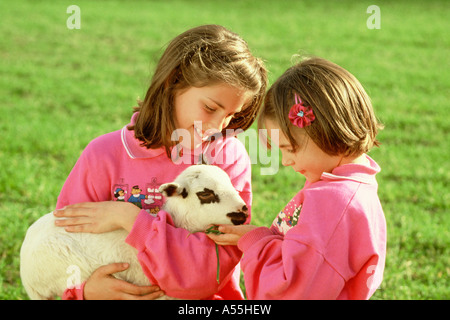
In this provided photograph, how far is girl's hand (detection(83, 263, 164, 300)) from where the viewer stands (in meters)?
2.76

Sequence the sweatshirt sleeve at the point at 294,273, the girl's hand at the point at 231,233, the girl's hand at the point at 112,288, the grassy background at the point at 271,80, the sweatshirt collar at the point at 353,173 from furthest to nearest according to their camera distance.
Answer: the grassy background at the point at 271,80
the girl's hand at the point at 112,288
the girl's hand at the point at 231,233
the sweatshirt collar at the point at 353,173
the sweatshirt sleeve at the point at 294,273

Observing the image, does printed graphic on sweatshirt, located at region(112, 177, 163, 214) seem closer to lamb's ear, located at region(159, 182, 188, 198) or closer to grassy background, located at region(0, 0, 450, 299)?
Result: lamb's ear, located at region(159, 182, 188, 198)

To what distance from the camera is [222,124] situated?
3.02 meters

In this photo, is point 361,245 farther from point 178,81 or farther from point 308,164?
point 178,81

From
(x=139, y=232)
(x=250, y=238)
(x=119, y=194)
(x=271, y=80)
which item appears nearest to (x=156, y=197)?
(x=119, y=194)

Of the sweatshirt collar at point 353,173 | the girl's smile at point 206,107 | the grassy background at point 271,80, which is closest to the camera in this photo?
the sweatshirt collar at point 353,173

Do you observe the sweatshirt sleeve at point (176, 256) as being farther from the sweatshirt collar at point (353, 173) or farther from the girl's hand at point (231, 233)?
the sweatshirt collar at point (353, 173)

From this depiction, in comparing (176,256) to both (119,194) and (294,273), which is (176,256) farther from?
(294,273)

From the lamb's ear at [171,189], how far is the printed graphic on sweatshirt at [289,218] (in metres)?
0.52

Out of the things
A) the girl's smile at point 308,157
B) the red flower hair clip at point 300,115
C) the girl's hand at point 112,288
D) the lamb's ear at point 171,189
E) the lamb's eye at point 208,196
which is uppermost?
the red flower hair clip at point 300,115

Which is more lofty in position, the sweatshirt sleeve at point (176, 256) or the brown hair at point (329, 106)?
the brown hair at point (329, 106)

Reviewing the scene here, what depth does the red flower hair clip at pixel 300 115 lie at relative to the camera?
2.57m

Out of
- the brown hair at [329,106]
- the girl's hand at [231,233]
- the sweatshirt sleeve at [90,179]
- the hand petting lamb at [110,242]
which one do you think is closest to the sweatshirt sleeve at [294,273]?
the girl's hand at [231,233]
